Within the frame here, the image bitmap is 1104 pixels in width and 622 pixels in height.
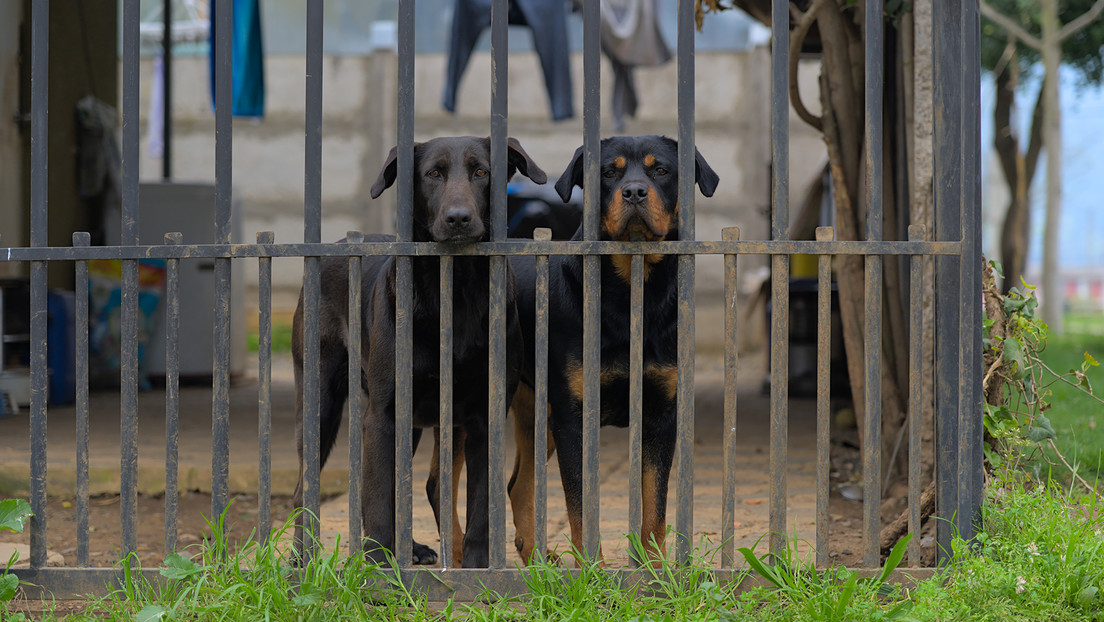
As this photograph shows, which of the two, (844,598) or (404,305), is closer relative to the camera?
(844,598)

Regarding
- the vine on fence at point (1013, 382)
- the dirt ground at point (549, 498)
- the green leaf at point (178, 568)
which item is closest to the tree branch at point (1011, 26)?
the dirt ground at point (549, 498)

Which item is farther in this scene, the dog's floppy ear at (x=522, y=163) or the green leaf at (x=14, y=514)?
the dog's floppy ear at (x=522, y=163)

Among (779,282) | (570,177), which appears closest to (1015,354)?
(779,282)

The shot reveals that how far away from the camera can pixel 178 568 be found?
103 inches

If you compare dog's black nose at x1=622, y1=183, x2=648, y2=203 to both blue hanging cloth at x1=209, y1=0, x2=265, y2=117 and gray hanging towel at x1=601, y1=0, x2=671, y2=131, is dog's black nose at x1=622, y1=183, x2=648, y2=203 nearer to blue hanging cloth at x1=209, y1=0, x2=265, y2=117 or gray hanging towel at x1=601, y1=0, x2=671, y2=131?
gray hanging towel at x1=601, y1=0, x2=671, y2=131

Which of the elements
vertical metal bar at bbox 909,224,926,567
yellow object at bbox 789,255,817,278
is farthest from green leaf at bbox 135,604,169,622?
yellow object at bbox 789,255,817,278

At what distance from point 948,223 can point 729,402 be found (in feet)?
2.77

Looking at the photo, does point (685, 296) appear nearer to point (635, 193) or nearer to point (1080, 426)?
point (635, 193)

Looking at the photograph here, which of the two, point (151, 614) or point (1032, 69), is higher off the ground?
point (1032, 69)

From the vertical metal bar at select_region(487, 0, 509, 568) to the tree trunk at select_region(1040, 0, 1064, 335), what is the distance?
1307cm

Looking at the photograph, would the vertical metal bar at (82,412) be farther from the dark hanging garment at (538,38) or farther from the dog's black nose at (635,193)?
the dark hanging garment at (538,38)

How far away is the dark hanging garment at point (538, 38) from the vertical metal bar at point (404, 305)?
5.69 metres

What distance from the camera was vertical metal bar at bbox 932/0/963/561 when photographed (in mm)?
2762

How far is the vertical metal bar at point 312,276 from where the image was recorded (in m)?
2.75
